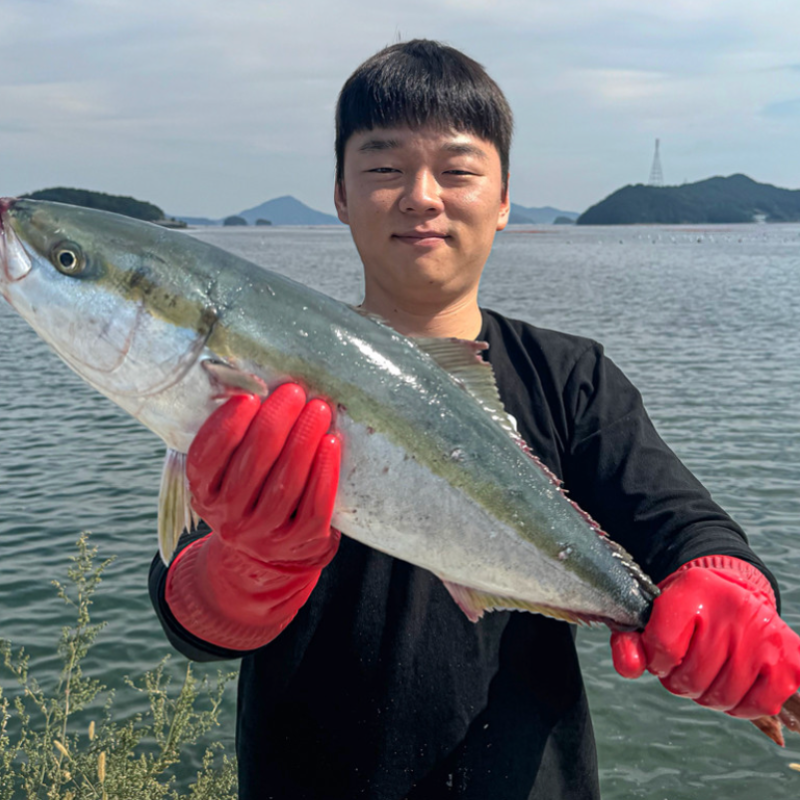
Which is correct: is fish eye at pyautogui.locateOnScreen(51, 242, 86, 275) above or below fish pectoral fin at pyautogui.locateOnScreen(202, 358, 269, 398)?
above

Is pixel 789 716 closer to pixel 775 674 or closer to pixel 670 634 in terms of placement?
pixel 775 674

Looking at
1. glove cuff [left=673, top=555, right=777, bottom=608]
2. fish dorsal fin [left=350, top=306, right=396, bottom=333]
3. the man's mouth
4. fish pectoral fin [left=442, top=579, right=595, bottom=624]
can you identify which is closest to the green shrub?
fish pectoral fin [left=442, top=579, right=595, bottom=624]

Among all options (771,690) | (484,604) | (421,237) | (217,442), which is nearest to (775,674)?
(771,690)

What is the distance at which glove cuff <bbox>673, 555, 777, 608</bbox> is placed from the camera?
249cm

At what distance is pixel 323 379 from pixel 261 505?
1.36 feet

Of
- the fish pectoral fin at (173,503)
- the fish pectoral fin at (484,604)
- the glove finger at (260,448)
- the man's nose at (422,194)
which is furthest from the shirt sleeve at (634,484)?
the fish pectoral fin at (173,503)

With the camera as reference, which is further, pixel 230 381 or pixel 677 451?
pixel 677 451

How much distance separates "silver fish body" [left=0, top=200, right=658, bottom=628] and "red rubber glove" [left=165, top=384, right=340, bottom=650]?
0.29 ft

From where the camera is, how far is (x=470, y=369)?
8.63 ft

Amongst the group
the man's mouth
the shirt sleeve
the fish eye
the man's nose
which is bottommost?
the shirt sleeve


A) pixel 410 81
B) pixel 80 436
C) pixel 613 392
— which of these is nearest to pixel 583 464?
pixel 613 392

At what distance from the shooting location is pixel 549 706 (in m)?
2.91

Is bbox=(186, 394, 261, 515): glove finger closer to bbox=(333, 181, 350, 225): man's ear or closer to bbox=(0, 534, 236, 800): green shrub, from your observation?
bbox=(333, 181, 350, 225): man's ear

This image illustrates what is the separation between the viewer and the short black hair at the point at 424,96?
3.29 metres
